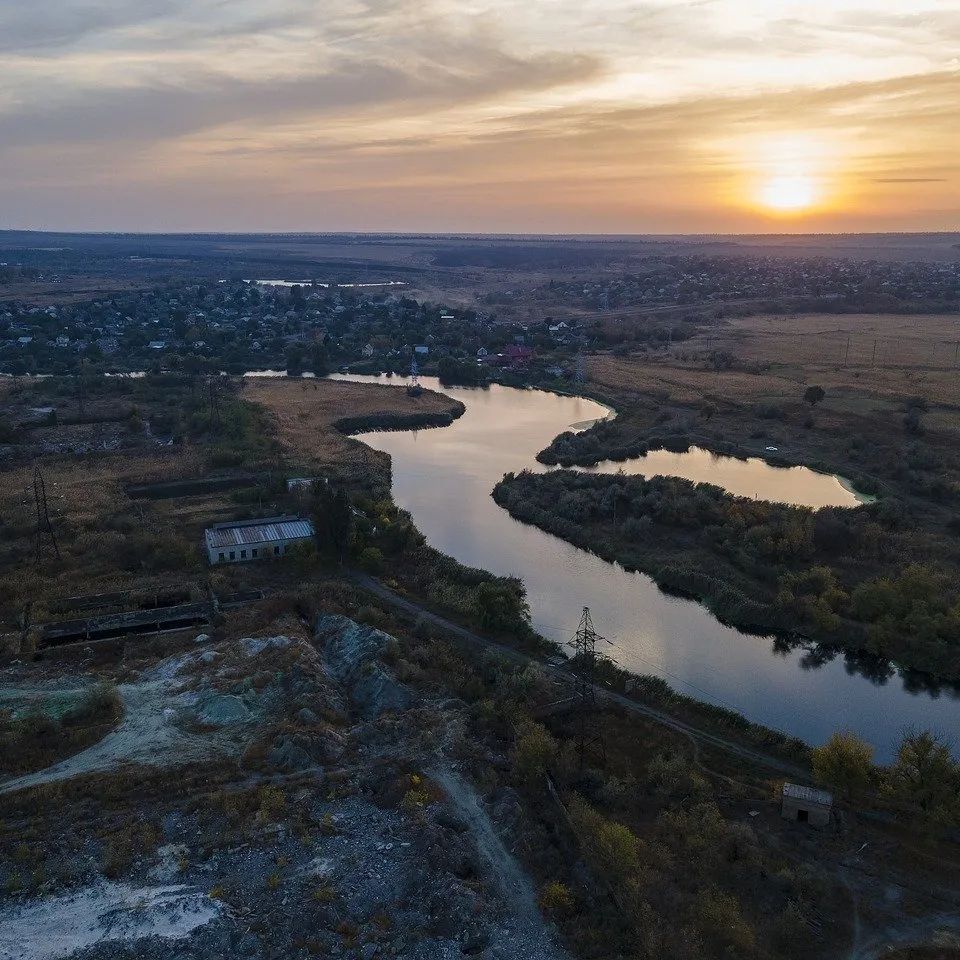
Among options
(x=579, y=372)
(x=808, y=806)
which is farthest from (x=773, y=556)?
(x=579, y=372)

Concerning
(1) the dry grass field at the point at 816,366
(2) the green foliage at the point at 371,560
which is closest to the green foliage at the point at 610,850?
(2) the green foliage at the point at 371,560

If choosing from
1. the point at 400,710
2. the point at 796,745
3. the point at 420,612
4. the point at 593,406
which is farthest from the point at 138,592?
the point at 593,406

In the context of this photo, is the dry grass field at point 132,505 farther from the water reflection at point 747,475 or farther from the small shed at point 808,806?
the small shed at point 808,806

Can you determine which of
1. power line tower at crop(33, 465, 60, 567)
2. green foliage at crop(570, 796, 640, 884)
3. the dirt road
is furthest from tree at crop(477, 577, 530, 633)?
power line tower at crop(33, 465, 60, 567)

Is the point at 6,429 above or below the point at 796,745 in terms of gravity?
above

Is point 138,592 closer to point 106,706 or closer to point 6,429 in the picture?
point 106,706

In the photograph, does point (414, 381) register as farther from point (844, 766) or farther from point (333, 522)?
point (844, 766)

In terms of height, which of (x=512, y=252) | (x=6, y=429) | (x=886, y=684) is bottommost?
(x=886, y=684)
